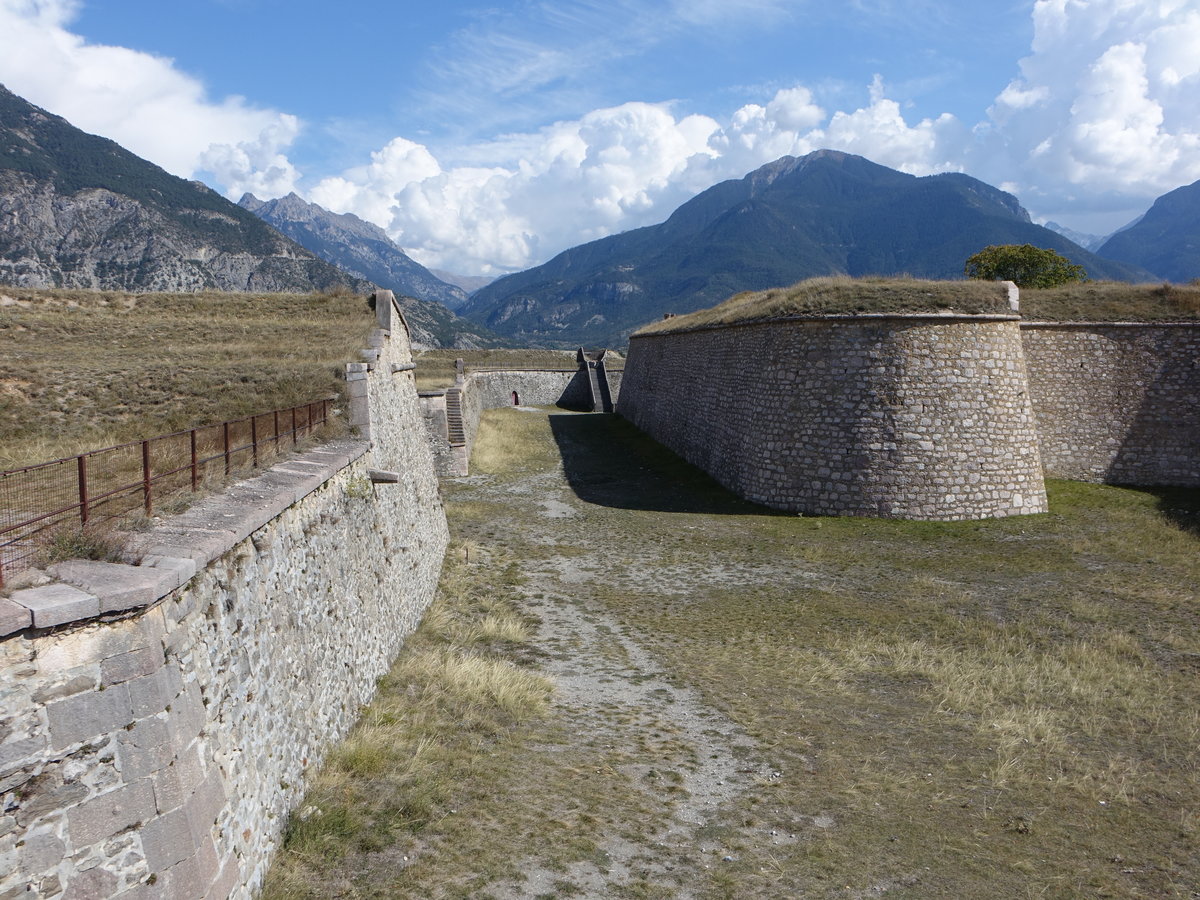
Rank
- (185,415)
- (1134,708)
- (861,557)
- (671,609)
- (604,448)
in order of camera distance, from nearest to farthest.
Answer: (1134,708) < (185,415) < (671,609) < (861,557) < (604,448)

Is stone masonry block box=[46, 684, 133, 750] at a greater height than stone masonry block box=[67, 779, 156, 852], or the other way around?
stone masonry block box=[46, 684, 133, 750]

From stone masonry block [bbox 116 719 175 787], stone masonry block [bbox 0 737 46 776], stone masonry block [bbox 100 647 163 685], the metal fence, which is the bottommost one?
stone masonry block [bbox 116 719 175 787]

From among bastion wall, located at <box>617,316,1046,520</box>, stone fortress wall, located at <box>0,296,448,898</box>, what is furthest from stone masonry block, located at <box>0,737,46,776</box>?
bastion wall, located at <box>617,316,1046,520</box>

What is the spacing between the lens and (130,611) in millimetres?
3932

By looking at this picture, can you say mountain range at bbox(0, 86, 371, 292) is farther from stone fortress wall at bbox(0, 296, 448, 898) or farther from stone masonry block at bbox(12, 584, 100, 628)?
stone masonry block at bbox(12, 584, 100, 628)

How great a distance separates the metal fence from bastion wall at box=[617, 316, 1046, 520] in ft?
41.9

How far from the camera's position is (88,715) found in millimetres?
3703

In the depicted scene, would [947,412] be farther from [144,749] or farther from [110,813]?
[110,813]

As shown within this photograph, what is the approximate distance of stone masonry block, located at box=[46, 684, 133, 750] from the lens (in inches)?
141

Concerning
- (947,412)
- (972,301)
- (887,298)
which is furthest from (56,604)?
(972,301)

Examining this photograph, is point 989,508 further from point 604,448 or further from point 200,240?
point 200,240

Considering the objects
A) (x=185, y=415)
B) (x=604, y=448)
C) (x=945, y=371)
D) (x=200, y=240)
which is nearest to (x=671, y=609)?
(x=185, y=415)

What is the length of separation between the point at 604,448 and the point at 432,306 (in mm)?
152654

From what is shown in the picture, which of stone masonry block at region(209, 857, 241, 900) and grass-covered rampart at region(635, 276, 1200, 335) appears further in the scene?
grass-covered rampart at region(635, 276, 1200, 335)
